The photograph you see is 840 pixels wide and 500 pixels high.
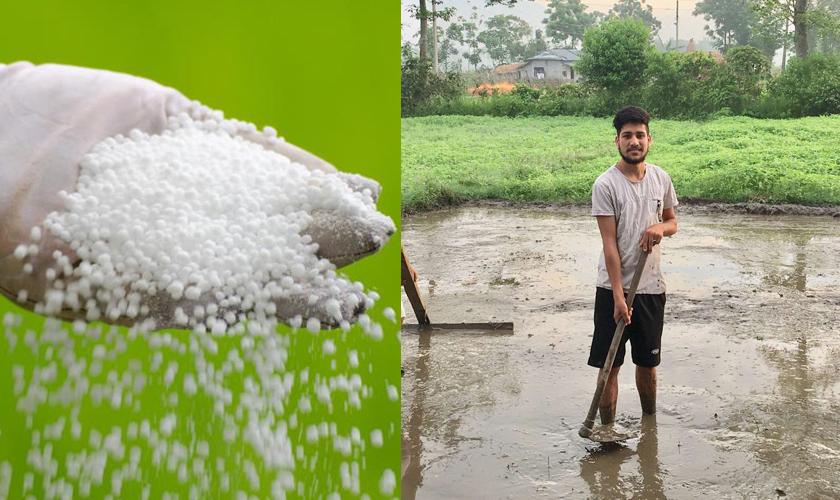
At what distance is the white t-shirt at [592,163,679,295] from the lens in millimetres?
2787

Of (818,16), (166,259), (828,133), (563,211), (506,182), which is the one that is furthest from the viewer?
(818,16)

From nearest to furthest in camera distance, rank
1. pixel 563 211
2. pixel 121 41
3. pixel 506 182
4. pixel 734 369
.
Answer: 1. pixel 121 41
2. pixel 734 369
3. pixel 563 211
4. pixel 506 182

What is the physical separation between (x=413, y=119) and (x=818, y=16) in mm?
6838

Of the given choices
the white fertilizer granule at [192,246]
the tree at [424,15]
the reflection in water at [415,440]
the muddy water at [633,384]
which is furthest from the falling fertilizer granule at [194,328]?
the tree at [424,15]

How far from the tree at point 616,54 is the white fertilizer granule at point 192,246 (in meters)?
13.6

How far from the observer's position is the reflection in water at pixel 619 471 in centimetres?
263

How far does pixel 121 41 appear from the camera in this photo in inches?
61.4

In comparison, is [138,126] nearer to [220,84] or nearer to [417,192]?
[220,84]

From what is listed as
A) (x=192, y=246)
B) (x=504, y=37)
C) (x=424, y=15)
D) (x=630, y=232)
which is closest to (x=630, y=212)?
(x=630, y=232)

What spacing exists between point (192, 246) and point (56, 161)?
25 centimetres

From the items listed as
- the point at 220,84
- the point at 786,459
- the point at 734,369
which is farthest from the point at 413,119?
the point at 220,84

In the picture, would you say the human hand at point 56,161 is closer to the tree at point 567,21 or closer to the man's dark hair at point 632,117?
the man's dark hair at point 632,117

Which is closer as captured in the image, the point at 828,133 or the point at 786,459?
the point at 786,459

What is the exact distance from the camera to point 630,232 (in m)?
2.79
